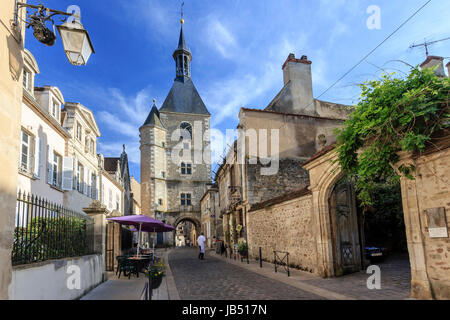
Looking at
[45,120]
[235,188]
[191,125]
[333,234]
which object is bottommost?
[333,234]

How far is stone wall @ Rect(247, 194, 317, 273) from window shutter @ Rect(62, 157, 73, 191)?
347 inches

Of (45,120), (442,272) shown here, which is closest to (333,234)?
(442,272)

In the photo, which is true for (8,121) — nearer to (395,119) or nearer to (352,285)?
(395,119)

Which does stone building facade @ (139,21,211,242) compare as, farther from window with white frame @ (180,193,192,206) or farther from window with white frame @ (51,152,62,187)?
window with white frame @ (51,152,62,187)

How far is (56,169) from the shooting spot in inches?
550

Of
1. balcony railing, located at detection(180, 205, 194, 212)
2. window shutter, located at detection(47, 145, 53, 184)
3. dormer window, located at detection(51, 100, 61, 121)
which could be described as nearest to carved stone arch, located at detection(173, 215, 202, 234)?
balcony railing, located at detection(180, 205, 194, 212)

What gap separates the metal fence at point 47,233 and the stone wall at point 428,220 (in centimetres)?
655

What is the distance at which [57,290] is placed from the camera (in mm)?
5281

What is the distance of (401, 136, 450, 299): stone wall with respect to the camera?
17.9 feet

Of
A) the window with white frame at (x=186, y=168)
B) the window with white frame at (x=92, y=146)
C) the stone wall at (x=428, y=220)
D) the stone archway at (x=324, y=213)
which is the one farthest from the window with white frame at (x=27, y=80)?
the window with white frame at (x=186, y=168)

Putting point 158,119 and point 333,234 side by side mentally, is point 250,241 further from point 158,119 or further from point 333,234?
point 158,119

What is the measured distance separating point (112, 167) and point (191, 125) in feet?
53.1

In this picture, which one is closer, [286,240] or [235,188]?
[286,240]
